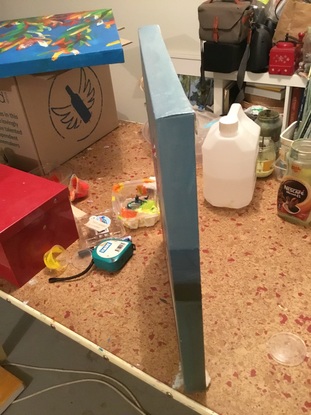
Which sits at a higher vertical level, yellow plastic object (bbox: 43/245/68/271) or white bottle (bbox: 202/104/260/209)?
white bottle (bbox: 202/104/260/209)

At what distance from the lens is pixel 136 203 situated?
78 cm

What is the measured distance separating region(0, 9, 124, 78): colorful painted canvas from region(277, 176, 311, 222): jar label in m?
0.40

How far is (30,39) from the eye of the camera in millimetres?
855

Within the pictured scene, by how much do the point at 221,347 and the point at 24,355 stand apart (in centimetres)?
104

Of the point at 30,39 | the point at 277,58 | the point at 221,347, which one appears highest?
the point at 30,39

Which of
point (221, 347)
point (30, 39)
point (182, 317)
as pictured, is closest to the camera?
point (182, 317)

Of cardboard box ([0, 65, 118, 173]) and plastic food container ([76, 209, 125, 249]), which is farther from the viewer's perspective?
cardboard box ([0, 65, 118, 173])

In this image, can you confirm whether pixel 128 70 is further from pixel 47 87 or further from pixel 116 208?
pixel 116 208

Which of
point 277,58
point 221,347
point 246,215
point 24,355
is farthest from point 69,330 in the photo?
point 24,355

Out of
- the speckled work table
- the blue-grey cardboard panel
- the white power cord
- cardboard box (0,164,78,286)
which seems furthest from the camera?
the white power cord

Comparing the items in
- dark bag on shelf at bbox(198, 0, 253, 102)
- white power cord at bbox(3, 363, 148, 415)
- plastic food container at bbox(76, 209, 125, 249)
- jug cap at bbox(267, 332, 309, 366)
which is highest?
dark bag on shelf at bbox(198, 0, 253, 102)

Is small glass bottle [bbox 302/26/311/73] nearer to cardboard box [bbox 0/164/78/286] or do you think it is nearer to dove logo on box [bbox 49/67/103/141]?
dove logo on box [bbox 49/67/103/141]

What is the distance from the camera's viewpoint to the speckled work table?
49 cm

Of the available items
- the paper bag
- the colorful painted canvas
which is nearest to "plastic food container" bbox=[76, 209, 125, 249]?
the colorful painted canvas
